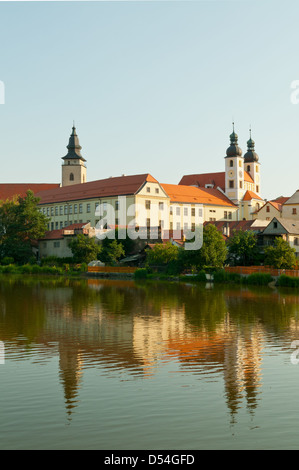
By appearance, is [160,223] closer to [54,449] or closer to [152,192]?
[152,192]

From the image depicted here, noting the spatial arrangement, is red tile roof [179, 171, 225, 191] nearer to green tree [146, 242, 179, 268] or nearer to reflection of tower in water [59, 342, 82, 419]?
green tree [146, 242, 179, 268]

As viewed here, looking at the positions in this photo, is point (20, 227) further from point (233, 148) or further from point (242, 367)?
point (242, 367)

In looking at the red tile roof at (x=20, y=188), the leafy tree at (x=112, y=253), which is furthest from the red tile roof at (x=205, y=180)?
the leafy tree at (x=112, y=253)

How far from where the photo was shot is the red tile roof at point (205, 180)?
120050 millimetres

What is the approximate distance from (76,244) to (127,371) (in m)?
58.1

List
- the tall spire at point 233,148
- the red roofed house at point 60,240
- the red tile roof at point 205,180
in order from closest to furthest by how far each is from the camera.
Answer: the red roofed house at point 60,240 → the tall spire at point 233,148 → the red tile roof at point 205,180

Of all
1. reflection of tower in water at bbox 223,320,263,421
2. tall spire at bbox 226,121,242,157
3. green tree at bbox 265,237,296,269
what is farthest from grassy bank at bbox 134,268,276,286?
tall spire at bbox 226,121,242,157

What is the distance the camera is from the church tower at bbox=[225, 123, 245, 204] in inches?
4523

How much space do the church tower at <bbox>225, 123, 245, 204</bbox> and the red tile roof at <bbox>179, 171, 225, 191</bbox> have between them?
8.64 feet

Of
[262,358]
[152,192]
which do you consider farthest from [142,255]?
[262,358]

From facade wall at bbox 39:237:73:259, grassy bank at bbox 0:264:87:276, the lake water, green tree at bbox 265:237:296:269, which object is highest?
facade wall at bbox 39:237:73:259

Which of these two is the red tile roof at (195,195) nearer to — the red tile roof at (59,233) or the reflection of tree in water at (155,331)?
the red tile roof at (59,233)

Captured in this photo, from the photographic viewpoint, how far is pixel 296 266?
2062 inches

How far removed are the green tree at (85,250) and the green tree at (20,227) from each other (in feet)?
31.5
